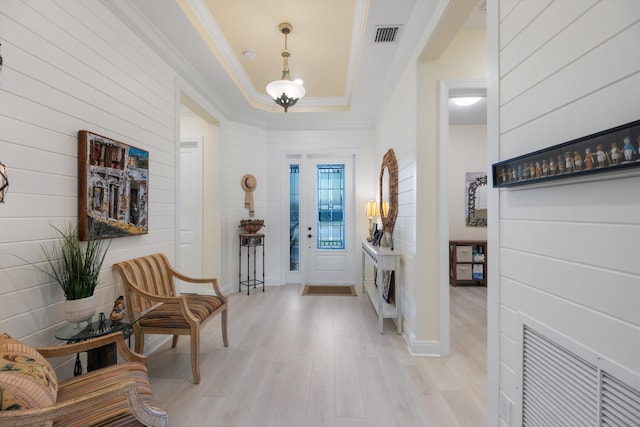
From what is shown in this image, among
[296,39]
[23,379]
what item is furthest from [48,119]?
[296,39]

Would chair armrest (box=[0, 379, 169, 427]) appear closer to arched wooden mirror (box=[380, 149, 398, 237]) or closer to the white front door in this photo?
arched wooden mirror (box=[380, 149, 398, 237])

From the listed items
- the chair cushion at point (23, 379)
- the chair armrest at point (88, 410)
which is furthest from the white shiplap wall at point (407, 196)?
the chair cushion at point (23, 379)

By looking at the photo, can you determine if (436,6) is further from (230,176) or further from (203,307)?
(230,176)

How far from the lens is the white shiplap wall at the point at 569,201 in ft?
2.55

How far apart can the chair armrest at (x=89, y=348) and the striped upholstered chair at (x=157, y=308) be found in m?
0.27

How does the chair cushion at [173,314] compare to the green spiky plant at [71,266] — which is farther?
the chair cushion at [173,314]

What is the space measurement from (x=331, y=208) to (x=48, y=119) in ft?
12.6

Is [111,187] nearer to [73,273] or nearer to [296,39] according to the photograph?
[73,273]

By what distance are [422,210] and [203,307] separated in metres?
2.12

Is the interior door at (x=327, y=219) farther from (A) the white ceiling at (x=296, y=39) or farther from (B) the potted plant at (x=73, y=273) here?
(B) the potted plant at (x=73, y=273)

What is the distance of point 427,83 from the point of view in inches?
96.0

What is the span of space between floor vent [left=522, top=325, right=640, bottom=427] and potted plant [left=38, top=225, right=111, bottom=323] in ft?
7.76

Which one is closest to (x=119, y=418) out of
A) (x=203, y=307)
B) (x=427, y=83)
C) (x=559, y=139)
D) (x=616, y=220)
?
(x=203, y=307)

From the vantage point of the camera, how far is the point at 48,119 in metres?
1.62
